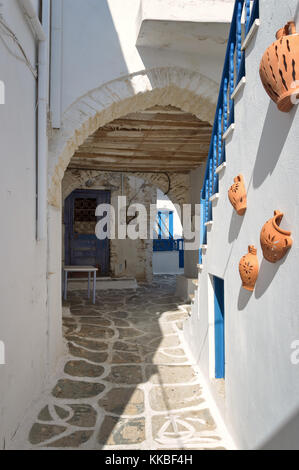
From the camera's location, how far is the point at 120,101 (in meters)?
3.99

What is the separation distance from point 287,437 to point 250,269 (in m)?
0.86

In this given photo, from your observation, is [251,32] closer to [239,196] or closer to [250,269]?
[239,196]

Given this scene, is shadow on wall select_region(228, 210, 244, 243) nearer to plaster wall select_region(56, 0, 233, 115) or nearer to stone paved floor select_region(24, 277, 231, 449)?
stone paved floor select_region(24, 277, 231, 449)

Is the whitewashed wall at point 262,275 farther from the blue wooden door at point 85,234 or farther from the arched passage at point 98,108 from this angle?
the blue wooden door at point 85,234

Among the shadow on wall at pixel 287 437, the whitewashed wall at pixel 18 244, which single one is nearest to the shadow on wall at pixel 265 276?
the shadow on wall at pixel 287 437

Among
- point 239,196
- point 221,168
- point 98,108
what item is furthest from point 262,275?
point 98,108

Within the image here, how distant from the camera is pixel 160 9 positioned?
3432mm

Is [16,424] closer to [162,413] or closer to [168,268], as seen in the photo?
[162,413]

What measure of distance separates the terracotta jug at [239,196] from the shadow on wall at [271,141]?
0.15m

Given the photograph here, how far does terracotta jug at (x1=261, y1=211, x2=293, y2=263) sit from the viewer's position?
60.9 inches

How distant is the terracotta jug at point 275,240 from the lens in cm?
155

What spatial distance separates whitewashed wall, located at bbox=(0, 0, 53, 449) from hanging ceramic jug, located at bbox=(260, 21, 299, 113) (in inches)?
69.2

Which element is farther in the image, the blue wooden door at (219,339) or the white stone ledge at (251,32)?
the blue wooden door at (219,339)

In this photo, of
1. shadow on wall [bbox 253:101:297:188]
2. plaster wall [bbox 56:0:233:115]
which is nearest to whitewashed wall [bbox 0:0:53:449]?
plaster wall [bbox 56:0:233:115]
